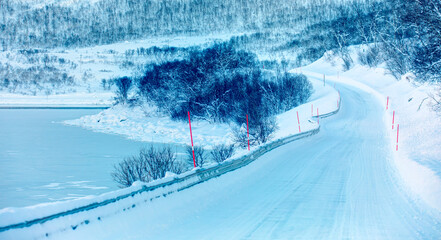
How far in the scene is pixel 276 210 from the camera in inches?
344

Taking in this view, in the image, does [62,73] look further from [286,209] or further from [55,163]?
[286,209]

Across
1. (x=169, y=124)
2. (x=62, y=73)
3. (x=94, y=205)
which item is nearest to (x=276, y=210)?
(x=94, y=205)

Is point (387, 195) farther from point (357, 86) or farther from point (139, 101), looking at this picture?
point (139, 101)

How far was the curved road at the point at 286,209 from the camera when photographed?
7055 millimetres

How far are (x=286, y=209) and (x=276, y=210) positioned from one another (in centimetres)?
26

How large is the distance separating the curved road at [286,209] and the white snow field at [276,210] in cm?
2

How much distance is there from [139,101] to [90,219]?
66.7 m

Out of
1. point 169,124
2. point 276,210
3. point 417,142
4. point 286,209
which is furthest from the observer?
point 169,124

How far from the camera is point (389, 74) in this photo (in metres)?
56.5

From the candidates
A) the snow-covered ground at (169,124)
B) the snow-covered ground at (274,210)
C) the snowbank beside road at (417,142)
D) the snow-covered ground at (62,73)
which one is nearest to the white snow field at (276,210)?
the snow-covered ground at (274,210)

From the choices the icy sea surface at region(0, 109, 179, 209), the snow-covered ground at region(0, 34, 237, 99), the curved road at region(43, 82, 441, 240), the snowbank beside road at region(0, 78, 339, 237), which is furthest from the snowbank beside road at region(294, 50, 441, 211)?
the snow-covered ground at region(0, 34, 237, 99)

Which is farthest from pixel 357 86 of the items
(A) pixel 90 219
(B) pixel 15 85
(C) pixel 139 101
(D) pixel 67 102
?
(B) pixel 15 85

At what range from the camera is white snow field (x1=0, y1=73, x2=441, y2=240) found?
6.75 metres

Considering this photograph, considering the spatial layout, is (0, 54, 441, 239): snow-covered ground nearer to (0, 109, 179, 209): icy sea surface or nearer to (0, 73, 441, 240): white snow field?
(0, 73, 441, 240): white snow field
